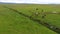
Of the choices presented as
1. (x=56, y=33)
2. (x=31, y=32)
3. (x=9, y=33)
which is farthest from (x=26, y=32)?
(x=56, y=33)

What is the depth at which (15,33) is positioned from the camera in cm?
2806

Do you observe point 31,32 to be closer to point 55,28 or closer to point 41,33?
point 41,33

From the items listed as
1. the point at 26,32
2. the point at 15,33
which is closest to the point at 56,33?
the point at 26,32

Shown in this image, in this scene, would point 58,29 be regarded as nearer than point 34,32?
No

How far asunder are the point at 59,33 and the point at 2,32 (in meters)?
9.26

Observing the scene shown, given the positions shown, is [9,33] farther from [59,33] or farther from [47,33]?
[59,33]

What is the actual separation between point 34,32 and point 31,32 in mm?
556

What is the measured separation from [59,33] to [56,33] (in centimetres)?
50

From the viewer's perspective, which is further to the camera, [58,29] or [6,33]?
[58,29]

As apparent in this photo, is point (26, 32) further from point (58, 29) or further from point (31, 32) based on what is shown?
point (58, 29)

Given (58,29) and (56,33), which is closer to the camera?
(56,33)

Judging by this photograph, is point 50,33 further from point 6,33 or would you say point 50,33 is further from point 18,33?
point 6,33

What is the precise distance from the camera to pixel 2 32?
28859 millimetres

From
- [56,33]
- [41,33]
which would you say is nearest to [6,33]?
[41,33]
